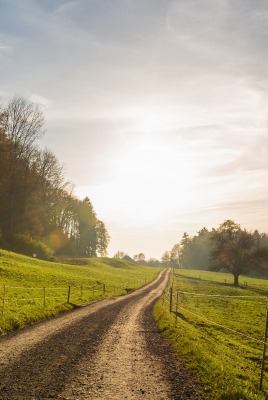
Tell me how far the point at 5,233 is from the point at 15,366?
51.7 meters

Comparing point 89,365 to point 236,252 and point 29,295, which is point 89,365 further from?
point 236,252

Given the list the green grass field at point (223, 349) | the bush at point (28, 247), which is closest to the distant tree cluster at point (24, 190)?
the bush at point (28, 247)

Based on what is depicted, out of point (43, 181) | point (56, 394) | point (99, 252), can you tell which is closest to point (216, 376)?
point (56, 394)

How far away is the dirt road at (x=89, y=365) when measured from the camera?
8961 mm

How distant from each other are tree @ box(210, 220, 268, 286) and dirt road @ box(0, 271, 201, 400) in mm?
60394

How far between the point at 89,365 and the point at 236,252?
69664 mm

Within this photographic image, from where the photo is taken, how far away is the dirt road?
8.96m

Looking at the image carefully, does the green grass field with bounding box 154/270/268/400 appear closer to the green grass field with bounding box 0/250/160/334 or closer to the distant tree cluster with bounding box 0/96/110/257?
the green grass field with bounding box 0/250/160/334

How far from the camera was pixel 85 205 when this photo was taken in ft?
400

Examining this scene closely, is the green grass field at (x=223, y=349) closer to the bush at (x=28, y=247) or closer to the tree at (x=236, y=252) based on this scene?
the bush at (x=28, y=247)

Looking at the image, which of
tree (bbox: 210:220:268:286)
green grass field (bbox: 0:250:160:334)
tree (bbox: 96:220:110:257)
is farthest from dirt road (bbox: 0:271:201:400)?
tree (bbox: 96:220:110:257)

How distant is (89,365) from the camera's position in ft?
38.0

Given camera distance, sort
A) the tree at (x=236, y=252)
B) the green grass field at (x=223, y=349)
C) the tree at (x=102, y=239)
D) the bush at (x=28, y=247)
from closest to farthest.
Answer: the green grass field at (x=223, y=349) < the bush at (x=28, y=247) < the tree at (x=236, y=252) < the tree at (x=102, y=239)

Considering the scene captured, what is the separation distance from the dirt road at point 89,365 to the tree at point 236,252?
60.4 meters
